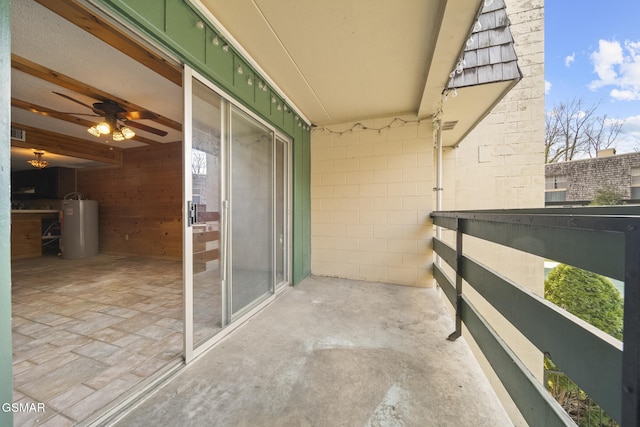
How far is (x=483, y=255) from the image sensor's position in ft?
14.3

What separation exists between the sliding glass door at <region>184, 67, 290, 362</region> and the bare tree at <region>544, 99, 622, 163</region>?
11187 millimetres

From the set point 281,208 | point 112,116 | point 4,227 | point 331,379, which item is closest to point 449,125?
point 281,208

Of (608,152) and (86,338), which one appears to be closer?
(86,338)

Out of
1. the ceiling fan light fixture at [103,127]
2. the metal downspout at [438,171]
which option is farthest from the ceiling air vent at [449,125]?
the ceiling fan light fixture at [103,127]

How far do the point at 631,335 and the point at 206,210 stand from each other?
224cm

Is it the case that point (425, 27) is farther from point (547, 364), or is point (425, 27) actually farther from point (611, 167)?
point (611, 167)

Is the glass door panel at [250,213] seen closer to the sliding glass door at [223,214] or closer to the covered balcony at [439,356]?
the sliding glass door at [223,214]

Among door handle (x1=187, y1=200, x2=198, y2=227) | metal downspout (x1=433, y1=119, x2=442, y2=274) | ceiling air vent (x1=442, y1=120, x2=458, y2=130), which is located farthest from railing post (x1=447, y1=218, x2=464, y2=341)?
ceiling air vent (x1=442, y1=120, x2=458, y2=130)

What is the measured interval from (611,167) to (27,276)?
13.2 meters

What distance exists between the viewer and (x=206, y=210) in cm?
196

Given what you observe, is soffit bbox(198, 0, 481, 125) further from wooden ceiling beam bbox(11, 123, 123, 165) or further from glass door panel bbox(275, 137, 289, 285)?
wooden ceiling beam bbox(11, 123, 123, 165)

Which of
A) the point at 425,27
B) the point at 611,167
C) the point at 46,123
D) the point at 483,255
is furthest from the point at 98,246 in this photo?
the point at 611,167

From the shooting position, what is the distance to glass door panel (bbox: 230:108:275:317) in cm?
233

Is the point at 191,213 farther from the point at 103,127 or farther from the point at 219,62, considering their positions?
the point at 103,127
